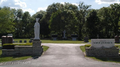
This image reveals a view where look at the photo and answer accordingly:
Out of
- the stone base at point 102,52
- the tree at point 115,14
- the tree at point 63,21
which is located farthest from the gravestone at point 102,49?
the tree at point 115,14

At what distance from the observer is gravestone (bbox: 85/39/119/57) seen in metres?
17.2

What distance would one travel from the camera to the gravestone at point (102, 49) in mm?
17250

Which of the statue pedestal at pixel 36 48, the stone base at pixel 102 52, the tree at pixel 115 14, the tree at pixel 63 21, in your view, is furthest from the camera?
the tree at pixel 63 21

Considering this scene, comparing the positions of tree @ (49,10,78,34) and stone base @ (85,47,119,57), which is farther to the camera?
tree @ (49,10,78,34)

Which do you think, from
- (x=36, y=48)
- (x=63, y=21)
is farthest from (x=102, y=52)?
(x=63, y=21)

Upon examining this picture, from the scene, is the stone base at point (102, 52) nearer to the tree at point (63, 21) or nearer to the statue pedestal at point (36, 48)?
the statue pedestal at point (36, 48)

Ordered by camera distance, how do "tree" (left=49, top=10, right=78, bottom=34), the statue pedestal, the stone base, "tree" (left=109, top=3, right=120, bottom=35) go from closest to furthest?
the stone base < the statue pedestal < "tree" (left=109, top=3, right=120, bottom=35) < "tree" (left=49, top=10, right=78, bottom=34)

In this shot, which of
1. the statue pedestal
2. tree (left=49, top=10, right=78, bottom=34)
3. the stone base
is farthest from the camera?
tree (left=49, top=10, right=78, bottom=34)

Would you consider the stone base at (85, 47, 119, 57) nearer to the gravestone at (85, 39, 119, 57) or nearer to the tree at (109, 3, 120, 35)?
the gravestone at (85, 39, 119, 57)

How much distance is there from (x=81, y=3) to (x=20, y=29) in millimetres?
30358

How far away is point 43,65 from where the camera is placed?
43.2ft

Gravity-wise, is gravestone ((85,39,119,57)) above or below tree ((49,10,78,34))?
below

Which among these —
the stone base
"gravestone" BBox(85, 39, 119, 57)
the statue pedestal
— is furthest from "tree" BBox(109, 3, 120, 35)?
the statue pedestal

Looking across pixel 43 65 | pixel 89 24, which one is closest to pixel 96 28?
Result: pixel 89 24
